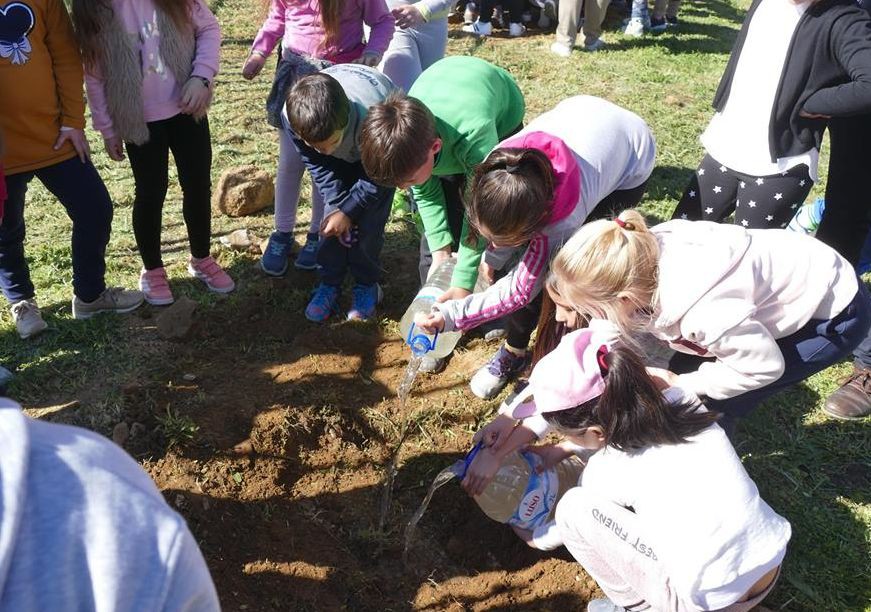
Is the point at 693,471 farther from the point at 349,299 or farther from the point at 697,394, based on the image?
the point at 349,299

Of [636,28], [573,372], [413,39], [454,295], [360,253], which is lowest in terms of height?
[360,253]

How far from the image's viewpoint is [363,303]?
3867 mm

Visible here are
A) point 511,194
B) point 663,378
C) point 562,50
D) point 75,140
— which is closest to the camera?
point 511,194

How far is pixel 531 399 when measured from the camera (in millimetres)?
2789

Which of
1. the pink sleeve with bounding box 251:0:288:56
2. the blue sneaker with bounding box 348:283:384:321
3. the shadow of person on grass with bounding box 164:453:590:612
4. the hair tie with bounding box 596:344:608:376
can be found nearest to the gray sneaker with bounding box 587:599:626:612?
the shadow of person on grass with bounding box 164:453:590:612

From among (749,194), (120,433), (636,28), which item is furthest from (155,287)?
(636,28)

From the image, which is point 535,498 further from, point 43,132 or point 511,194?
point 43,132

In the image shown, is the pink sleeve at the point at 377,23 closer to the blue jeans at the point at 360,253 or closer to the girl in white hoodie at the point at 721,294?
the blue jeans at the point at 360,253

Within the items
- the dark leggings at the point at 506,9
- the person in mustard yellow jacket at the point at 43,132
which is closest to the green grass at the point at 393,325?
the person in mustard yellow jacket at the point at 43,132

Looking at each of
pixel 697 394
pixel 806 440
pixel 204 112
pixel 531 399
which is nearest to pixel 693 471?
pixel 697 394

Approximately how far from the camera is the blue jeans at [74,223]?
3162mm

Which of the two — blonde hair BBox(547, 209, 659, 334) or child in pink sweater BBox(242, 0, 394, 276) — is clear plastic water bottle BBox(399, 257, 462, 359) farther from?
child in pink sweater BBox(242, 0, 394, 276)

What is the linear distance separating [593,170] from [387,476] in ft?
4.97

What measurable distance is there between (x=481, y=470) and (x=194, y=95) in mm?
2059
